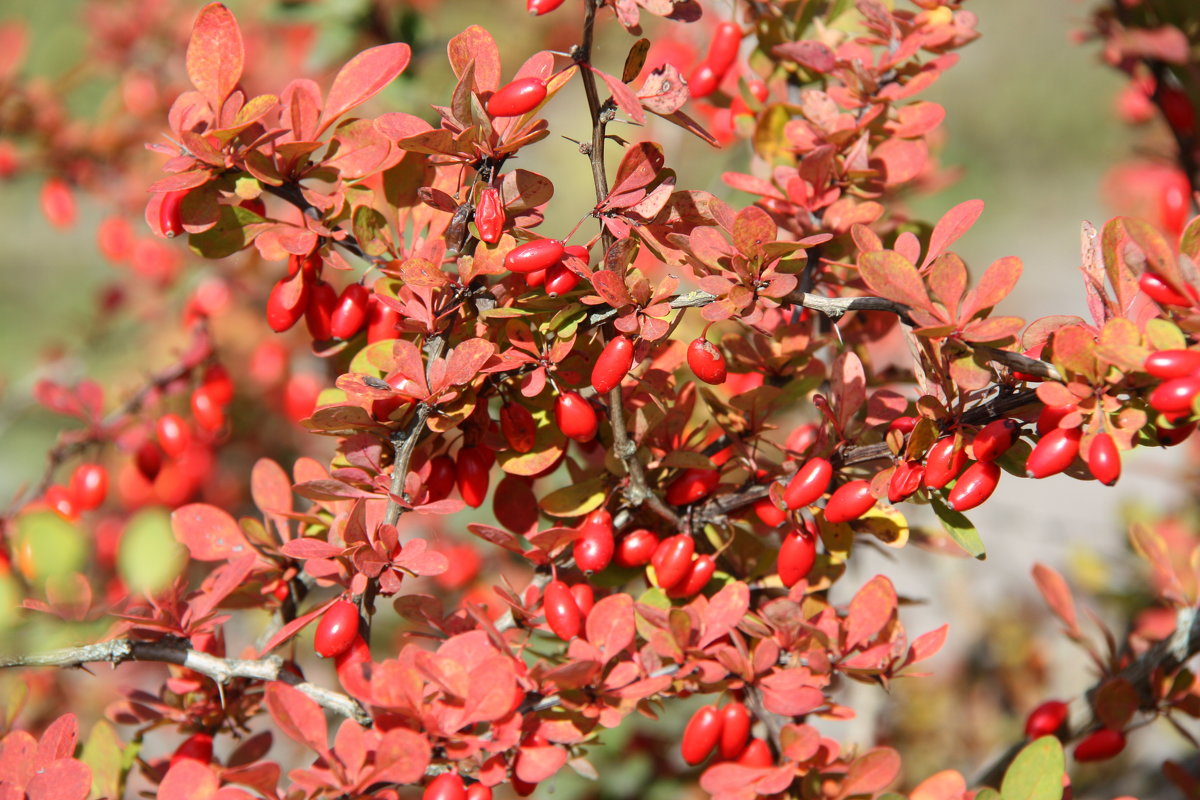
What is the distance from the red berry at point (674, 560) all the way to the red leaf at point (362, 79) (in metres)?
0.44

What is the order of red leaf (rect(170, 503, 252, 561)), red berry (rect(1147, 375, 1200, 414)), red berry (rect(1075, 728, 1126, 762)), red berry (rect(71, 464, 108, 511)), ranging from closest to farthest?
1. red berry (rect(1147, 375, 1200, 414))
2. red leaf (rect(170, 503, 252, 561))
3. red berry (rect(1075, 728, 1126, 762))
4. red berry (rect(71, 464, 108, 511))

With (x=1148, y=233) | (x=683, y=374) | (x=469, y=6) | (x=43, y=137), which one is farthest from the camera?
(x=469, y=6)

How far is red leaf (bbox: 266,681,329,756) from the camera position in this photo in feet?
2.10

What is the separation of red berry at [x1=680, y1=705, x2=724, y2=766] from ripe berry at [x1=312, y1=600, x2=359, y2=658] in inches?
11.9

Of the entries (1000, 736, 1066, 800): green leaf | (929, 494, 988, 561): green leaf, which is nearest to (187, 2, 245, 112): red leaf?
(929, 494, 988, 561): green leaf

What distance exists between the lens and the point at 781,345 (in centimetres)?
86

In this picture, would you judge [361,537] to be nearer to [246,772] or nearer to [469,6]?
[246,772]

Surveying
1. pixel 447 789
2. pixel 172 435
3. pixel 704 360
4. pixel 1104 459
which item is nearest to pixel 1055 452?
pixel 1104 459

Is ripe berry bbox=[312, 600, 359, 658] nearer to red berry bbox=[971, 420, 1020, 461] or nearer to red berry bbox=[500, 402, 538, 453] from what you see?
red berry bbox=[500, 402, 538, 453]

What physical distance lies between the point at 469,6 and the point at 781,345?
8.57ft

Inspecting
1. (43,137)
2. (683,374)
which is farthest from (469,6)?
(683,374)

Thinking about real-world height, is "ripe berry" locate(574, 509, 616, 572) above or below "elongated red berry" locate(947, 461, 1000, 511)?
below

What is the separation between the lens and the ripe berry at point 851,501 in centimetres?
69

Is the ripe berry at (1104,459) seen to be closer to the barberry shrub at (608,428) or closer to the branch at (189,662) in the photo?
the barberry shrub at (608,428)
